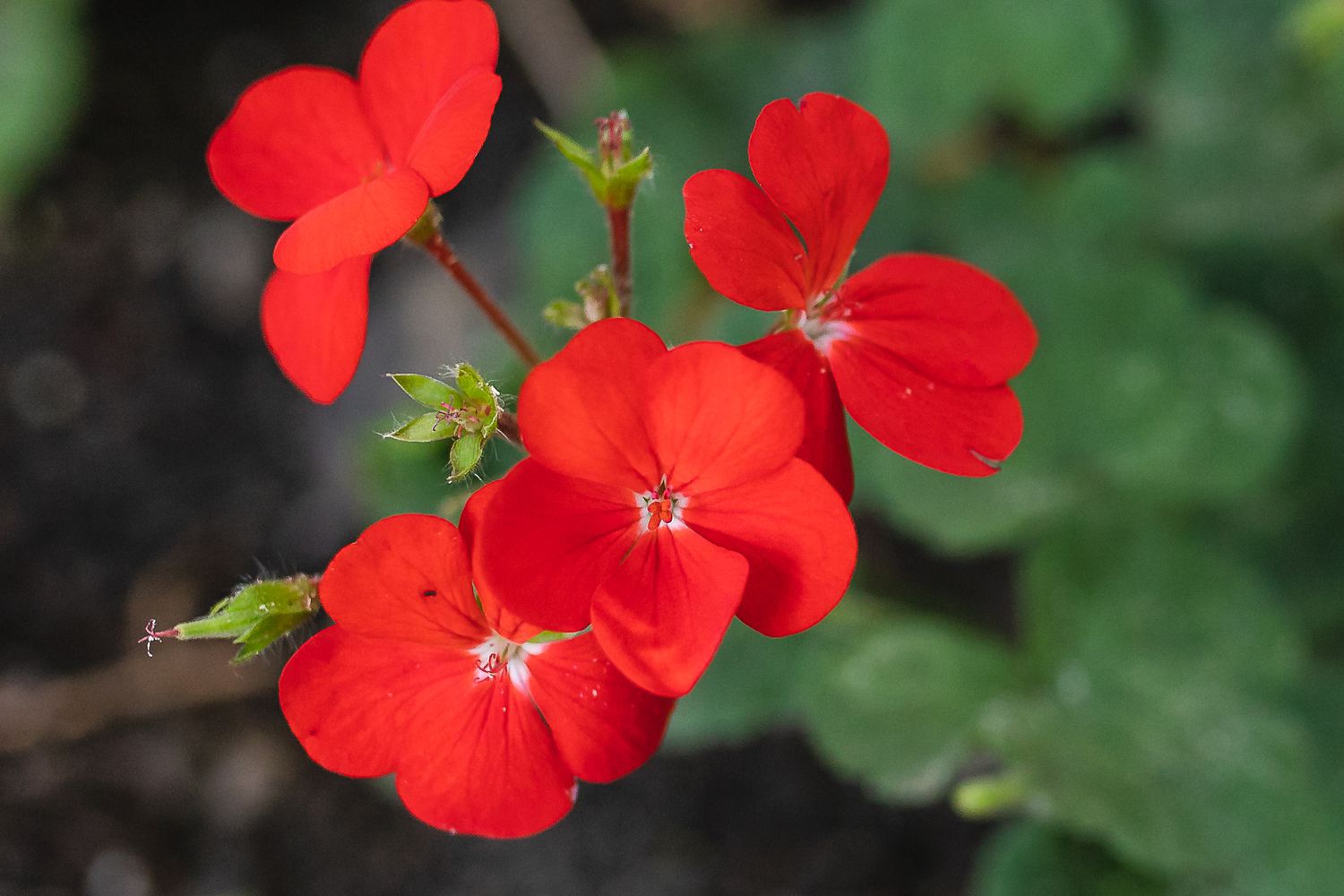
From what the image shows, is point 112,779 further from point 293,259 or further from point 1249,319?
point 1249,319

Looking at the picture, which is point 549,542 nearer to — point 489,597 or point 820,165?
point 489,597

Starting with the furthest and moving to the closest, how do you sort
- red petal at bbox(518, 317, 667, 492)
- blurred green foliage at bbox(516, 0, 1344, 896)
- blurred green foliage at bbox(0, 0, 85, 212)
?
blurred green foliage at bbox(0, 0, 85, 212) → blurred green foliage at bbox(516, 0, 1344, 896) → red petal at bbox(518, 317, 667, 492)

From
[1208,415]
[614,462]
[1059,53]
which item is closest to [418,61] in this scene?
[614,462]

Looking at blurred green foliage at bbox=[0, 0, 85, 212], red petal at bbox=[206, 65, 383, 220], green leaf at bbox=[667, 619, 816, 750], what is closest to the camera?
red petal at bbox=[206, 65, 383, 220]

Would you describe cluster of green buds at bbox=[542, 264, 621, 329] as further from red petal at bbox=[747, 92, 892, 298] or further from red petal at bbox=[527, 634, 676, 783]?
red petal at bbox=[527, 634, 676, 783]

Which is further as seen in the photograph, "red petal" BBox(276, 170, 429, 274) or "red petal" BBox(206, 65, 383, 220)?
"red petal" BBox(206, 65, 383, 220)

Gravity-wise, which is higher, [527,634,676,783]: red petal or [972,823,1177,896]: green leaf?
[527,634,676,783]: red petal

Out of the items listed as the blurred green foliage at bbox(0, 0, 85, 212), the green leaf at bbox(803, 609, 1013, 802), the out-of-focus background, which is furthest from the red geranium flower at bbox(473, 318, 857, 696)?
the blurred green foliage at bbox(0, 0, 85, 212)
